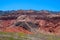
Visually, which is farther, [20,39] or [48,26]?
[48,26]

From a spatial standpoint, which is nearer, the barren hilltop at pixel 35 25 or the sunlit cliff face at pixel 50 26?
the barren hilltop at pixel 35 25

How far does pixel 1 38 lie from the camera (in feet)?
124

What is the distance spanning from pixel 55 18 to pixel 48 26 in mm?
5750

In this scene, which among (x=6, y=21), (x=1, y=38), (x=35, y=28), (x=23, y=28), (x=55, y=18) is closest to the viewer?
(x=1, y=38)

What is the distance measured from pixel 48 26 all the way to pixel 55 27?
8.03ft

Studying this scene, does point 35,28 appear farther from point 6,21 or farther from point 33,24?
point 6,21

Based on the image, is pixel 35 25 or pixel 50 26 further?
pixel 50 26

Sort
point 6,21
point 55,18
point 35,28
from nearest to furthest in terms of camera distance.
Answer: point 35,28 < point 55,18 < point 6,21

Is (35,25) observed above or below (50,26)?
above

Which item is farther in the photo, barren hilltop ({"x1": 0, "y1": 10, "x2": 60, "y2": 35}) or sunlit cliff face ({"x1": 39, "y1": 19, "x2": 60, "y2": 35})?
sunlit cliff face ({"x1": 39, "y1": 19, "x2": 60, "y2": 35})

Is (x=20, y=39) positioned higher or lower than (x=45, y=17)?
lower

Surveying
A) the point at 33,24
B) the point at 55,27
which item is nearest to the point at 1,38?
the point at 33,24

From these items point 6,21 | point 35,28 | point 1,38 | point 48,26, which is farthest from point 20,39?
point 6,21

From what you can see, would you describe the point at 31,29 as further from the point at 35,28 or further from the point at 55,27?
the point at 55,27
